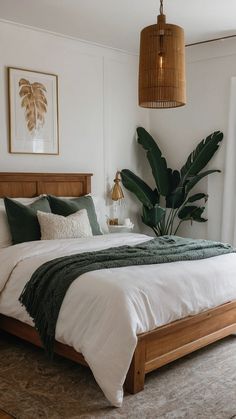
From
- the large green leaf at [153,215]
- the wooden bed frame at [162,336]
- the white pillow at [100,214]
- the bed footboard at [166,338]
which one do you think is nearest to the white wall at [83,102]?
the large green leaf at [153,215]

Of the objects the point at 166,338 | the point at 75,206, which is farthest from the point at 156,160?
the point at 166,338

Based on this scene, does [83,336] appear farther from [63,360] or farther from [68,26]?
[68,26]

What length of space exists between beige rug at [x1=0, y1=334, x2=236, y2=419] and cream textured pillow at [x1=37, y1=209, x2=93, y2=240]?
1.00 metres

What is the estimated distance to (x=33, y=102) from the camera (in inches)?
187

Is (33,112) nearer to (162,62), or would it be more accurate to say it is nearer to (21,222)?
(21,222)

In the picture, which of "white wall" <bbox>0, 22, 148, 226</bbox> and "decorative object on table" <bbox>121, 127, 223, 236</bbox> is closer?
"white wall" <bbox>0, 22, 148, 226</bbox>

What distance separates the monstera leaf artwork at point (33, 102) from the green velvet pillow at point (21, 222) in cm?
100

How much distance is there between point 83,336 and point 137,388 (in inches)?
18.4

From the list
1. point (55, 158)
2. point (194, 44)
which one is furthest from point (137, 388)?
point (194, 44)

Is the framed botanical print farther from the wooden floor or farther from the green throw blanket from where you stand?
the wooden floor

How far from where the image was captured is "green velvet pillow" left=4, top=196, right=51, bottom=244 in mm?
4031

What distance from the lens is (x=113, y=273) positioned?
307 centimetres

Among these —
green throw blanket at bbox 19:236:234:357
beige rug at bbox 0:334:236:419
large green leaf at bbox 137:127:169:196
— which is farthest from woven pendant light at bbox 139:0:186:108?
large green leaf at bbox 137:127:169:196

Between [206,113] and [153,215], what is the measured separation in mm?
1354
